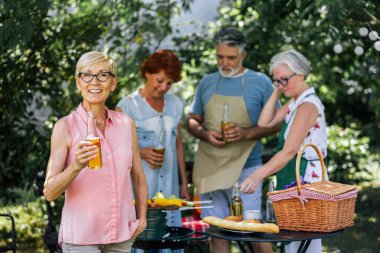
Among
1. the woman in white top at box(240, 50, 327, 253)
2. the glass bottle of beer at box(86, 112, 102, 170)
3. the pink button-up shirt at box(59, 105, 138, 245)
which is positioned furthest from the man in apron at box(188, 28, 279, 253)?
the glass bottle of beer at box(86, 112, 102, 170)

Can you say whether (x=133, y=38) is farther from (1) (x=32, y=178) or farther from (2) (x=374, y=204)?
(2) (x=374, y=204)

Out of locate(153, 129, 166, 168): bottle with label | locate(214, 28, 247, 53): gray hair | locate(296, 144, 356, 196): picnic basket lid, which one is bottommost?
locate(296, 144, 356, 196): picnic basket lid

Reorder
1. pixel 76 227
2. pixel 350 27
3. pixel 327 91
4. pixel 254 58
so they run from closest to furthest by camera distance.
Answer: pixel 76 227, pixel 350 27, pixel 254 58, pixel 327 91

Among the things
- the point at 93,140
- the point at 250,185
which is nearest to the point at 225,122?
the point at 250,185

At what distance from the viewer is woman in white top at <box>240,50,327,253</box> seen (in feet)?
13.4

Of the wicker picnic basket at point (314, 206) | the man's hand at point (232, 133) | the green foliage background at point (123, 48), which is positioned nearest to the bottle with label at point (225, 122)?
the man's hand at point (232, 133)

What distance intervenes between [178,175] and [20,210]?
316cm

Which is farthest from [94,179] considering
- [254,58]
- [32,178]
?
[254,58]

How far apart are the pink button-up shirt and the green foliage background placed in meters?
2.24

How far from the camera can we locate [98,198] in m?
3.20

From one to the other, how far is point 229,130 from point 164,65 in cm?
58

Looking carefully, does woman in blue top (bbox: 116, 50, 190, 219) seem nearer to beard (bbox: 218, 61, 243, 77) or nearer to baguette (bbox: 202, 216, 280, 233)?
beard (bbox: 218, 61, 243, 77)

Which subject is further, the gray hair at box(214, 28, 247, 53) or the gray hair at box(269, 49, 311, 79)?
the gray hair at box(214, 28, 247, 53)

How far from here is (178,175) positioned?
17.3 feet
